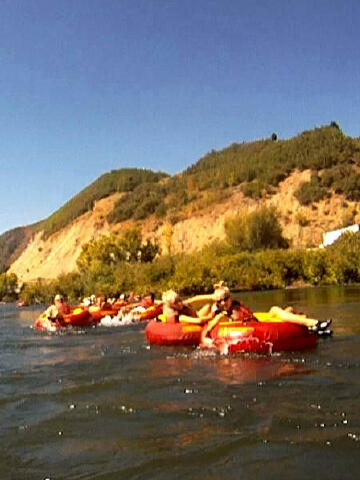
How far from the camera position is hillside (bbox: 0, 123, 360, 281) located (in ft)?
229

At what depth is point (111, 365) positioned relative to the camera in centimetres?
1255

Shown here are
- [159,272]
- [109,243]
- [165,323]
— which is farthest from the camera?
[109,243]

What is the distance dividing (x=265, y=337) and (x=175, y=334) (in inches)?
112

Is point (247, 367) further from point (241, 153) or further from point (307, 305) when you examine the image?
point (241, 153)

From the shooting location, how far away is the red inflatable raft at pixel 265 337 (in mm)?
12195

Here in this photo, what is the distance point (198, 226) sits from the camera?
76375mm

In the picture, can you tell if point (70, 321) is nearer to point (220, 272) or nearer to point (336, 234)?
point (220, 272)

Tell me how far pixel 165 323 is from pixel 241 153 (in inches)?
3406

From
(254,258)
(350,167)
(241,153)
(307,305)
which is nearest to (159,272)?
(254,258)

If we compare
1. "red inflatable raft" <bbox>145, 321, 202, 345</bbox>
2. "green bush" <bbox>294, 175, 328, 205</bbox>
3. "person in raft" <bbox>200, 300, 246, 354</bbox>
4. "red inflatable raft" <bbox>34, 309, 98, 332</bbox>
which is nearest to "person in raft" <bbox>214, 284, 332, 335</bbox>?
"person in raft" <bbox>200, 300, 246, 354</bbox>

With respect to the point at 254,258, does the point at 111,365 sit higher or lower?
lower

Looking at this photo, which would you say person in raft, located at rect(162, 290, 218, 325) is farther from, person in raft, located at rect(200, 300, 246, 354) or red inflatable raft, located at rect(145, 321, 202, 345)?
person in raft, located at rect(200, 300, 246, 354)

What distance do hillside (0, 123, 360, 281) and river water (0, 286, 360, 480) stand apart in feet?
175

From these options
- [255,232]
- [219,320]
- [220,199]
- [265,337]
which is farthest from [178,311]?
[220,199]
